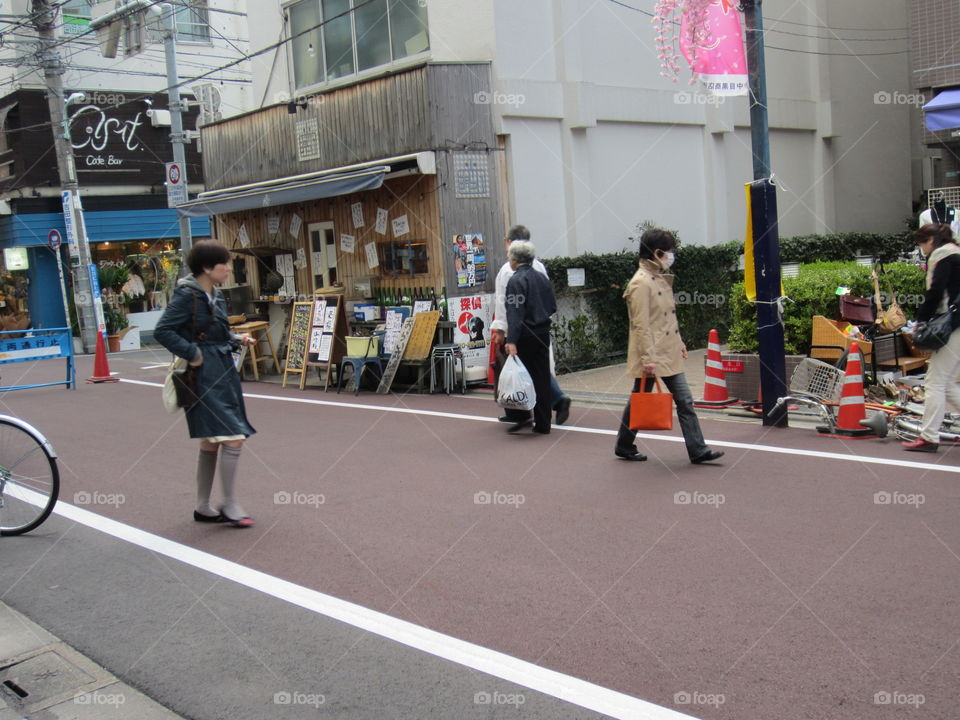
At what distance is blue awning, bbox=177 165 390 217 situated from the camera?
1302cm

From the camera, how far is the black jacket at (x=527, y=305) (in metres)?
9.30

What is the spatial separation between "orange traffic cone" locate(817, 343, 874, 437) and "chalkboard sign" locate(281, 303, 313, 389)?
8497mm

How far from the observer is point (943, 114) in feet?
47.1

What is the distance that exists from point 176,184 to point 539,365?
11.8m

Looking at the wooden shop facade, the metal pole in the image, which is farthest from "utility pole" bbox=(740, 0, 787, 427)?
the metal pole

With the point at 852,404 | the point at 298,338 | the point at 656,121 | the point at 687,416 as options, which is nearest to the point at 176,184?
the point at 298,338

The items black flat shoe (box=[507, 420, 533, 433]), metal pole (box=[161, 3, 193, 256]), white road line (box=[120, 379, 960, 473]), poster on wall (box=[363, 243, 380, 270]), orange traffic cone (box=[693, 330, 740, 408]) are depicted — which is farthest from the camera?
metal pole (box=[161, 3, 193, 256])

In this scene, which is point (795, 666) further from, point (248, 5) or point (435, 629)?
point (248, 5)

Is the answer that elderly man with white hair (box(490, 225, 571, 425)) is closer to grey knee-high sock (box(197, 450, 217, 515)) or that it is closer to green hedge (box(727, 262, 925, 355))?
green hedge (box(727, 262, 925, 355))

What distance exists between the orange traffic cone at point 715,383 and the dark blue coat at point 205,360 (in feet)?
18.6

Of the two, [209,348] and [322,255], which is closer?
[209,348]

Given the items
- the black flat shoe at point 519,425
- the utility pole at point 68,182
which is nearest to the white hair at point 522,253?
the black flat shoe at point 519,425

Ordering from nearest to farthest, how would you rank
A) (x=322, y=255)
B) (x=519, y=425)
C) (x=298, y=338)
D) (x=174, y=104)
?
(x=519, y=425)
(x=298, y=338)
(x=322, y=255)
(x=174, y=104)

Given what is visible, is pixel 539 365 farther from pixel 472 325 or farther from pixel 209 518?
pixel 472 325
